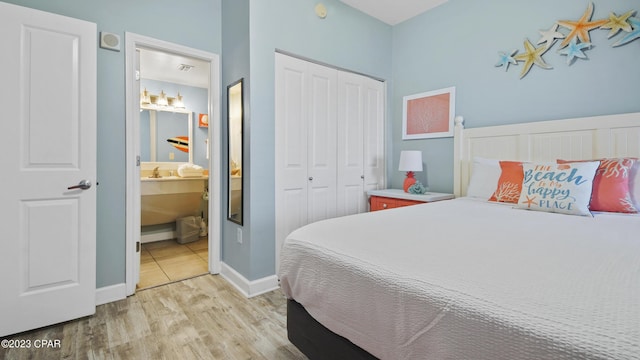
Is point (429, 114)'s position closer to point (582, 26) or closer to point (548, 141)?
point (548, 141)

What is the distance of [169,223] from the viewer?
13.6 feet

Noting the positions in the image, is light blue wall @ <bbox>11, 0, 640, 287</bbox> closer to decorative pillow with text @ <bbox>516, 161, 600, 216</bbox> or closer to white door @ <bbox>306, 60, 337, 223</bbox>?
white door @ <bbox>306, 60, 337, 223</bbox>

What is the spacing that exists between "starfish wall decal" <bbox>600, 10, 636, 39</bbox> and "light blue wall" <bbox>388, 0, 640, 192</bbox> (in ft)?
0.13

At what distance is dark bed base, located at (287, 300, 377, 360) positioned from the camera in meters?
1.13

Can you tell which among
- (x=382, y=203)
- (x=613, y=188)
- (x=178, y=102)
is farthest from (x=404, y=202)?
(x=178, y=102)

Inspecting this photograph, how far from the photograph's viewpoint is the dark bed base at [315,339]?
3.69ft

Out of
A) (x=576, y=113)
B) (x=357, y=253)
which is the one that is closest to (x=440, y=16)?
(x=576, y=113)

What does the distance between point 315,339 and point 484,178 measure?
1977 mm

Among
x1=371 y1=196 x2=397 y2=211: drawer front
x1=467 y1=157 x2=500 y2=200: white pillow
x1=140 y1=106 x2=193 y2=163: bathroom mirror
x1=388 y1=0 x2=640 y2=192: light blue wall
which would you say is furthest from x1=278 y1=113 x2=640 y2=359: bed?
x1=140 y1=106 x2=193 y2=163: bathroom mirror

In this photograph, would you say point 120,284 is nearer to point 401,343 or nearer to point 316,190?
point 316,190

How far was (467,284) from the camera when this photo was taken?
81 centimetres

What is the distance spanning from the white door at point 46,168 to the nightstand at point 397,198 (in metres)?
2.48

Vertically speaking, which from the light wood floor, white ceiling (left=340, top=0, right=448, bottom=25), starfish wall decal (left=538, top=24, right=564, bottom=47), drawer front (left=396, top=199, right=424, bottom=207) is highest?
white ceiling (left=340, top=0, right=448, bottom=25)

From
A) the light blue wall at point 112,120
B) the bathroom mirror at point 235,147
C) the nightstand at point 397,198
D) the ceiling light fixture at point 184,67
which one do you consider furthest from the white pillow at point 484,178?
the ceiling light fixture at point 184,67
